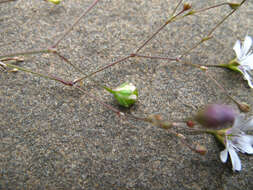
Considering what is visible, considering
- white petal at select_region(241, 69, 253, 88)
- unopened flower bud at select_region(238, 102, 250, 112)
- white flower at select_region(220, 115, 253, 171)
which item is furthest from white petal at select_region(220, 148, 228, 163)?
white petal at select_region(241, 69, 253, 88)

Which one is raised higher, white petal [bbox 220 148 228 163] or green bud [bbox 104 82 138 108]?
green bud [bbox 104 82 138 108]

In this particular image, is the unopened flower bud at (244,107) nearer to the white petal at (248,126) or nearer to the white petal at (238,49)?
the white petal at (248,126)

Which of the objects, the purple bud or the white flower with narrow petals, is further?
the white flower with narrow petals

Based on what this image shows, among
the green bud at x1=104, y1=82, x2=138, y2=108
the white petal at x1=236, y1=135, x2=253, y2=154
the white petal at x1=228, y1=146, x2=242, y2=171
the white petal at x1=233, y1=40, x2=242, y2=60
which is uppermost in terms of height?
the white petal at x1=233, y1=40, x2=242, y2=60

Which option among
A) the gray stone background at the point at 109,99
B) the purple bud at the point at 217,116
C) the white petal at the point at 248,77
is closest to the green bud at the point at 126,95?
the gray stone background at the point at 109,99

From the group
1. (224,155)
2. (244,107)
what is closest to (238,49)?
(244,107)

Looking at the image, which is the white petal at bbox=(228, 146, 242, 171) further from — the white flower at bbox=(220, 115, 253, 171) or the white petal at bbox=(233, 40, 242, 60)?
the white petal at bbox=(233, 40, 242, 60)

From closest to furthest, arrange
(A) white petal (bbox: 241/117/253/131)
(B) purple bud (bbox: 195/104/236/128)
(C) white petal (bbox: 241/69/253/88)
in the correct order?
(B) purple bud (bbox: 195/104/236/128) → (A) white petal (bbox: 241/117/253/131) → (C) white petal (bbox: 241/69/253/88)
